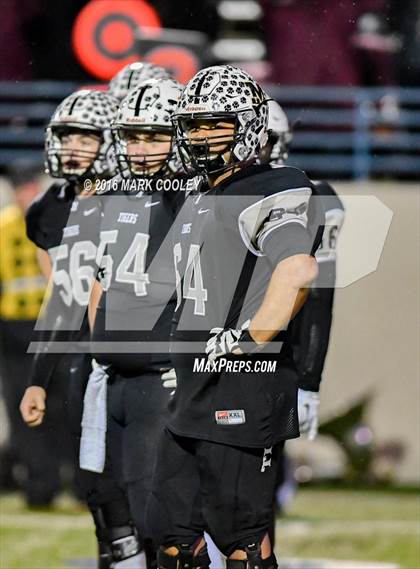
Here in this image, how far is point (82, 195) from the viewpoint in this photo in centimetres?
514

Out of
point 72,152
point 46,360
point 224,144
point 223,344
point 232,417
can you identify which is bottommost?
point 46,360

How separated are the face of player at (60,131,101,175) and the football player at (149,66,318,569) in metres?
0.93

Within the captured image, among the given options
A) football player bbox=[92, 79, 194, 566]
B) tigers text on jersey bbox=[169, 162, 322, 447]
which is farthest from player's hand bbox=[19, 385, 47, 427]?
tigers text on jersey bbox=[169, 162, 322, 447]

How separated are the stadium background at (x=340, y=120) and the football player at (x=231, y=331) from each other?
10.2 feet

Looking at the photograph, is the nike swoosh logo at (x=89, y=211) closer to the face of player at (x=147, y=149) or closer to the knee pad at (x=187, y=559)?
the face of player at (x=147, y=149)

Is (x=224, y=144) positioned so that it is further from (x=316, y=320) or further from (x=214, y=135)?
(x=316, y=320)

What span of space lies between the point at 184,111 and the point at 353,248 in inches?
59.0

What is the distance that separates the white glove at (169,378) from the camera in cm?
463

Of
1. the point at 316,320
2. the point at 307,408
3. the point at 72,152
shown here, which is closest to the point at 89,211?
the point at 72,152

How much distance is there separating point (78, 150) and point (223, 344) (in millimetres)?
1378

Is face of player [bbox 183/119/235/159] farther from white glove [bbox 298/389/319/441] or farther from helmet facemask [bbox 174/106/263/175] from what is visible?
white glove [bbox 298/389/319/441]

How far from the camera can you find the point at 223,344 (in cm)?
392

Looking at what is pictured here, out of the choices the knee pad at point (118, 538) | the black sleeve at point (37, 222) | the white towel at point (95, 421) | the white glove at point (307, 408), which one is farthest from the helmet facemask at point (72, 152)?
the knee pad at point (118, 538)

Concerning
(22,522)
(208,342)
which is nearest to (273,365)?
(208,342)
